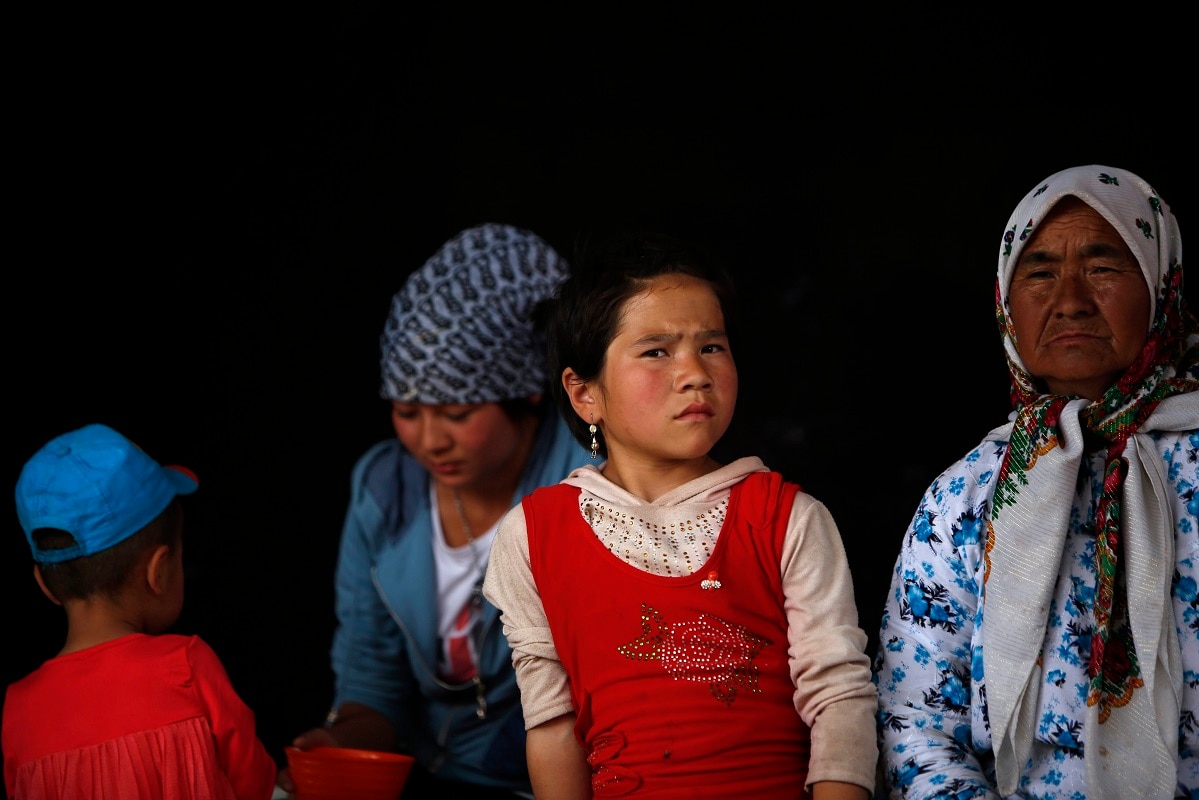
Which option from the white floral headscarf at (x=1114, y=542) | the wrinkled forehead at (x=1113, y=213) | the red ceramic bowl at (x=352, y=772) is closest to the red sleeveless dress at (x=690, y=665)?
the white floral headscarf at (x=1114, y=542)

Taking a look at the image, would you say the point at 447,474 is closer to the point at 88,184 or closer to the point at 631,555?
the point at 631,555

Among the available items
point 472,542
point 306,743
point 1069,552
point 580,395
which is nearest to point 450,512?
point 472,542

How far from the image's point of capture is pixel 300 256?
408cm

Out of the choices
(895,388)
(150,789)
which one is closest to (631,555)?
(150,789)

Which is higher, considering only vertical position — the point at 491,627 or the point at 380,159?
the point at 380,159

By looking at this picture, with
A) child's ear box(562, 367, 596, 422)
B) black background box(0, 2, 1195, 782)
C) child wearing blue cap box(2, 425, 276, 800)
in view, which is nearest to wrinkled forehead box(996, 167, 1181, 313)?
child's ear box(562, 367, 596, 422)

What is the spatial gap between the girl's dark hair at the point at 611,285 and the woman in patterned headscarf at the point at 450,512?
2.63 feet

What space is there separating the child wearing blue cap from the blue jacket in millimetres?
821

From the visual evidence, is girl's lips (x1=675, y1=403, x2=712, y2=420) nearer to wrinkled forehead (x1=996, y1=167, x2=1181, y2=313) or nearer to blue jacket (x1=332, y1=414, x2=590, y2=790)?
wrinkled forehead (x1=996, y1=167, x2=1181, y2=313)

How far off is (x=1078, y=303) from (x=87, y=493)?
189cm

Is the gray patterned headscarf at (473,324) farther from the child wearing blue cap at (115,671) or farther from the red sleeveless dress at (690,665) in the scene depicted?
the red sleeveless dress at (690,665)

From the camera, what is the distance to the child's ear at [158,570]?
8.40 feet

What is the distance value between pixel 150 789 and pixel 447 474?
46.0 inches

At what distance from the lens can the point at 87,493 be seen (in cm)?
249
